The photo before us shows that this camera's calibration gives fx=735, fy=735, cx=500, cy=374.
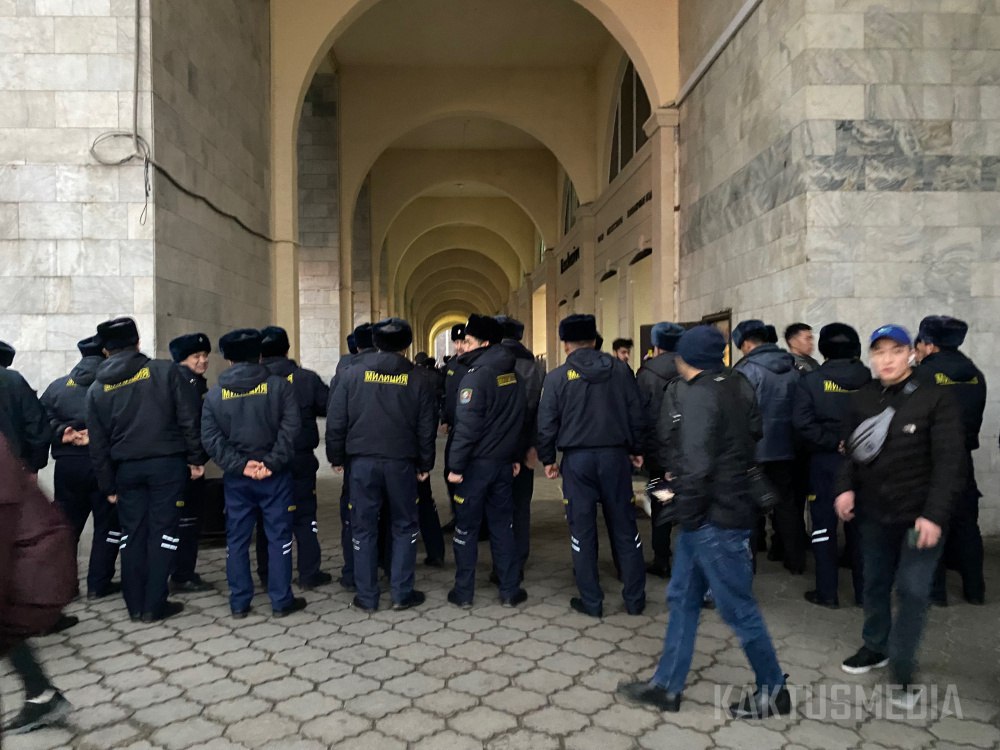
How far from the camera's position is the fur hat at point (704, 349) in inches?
110

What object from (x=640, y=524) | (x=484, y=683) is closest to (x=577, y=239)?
(x=640, y=524)

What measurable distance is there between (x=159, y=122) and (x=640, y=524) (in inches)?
196

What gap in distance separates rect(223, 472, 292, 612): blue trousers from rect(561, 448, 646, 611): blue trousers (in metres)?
1.56

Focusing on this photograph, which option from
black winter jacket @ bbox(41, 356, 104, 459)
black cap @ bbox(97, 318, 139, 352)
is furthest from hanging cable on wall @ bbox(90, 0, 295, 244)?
black cap @ bbox(97, 318, 139, 352)

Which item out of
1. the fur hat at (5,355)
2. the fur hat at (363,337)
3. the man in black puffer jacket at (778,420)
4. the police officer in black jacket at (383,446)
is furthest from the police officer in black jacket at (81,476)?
the man in black puffer jacket at (778,420)

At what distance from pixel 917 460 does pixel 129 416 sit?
3685 mm

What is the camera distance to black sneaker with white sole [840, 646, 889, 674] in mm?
3170

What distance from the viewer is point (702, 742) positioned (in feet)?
8.63

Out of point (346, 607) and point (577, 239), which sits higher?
point (577, 239)

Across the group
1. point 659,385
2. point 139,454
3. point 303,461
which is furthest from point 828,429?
point 139,454

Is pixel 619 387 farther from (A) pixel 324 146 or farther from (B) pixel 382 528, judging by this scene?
(A) pixel 324 146

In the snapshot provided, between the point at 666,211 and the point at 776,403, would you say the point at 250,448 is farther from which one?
the point at 666,211

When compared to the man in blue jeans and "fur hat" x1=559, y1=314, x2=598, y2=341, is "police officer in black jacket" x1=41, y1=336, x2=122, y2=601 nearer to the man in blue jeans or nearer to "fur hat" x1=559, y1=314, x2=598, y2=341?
"fur hat" x1=559, y1=314, x2=598, y2=341

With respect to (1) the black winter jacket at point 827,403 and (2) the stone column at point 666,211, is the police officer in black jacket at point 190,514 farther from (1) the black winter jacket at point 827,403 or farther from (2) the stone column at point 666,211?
(2) the stone column at point 666,211
